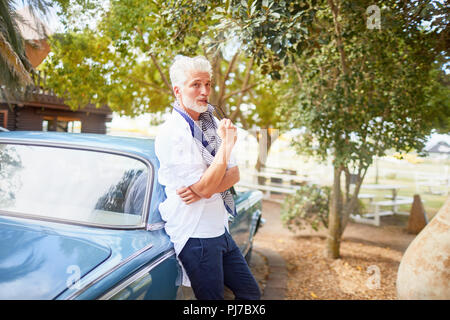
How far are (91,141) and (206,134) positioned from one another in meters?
0.90

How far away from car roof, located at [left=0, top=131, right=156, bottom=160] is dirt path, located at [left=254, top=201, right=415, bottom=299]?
256 cm

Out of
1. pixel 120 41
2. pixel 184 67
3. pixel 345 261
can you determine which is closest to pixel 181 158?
pixel 184 67

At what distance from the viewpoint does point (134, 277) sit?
1.54 metres

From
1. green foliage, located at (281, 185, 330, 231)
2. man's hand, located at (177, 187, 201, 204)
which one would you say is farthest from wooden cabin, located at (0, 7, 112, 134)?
green foliage, located at (281, 185, 330, 231)

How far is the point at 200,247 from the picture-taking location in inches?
66.9

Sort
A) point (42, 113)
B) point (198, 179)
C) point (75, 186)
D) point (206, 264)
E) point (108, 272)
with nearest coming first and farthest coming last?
point (108, 272)
point (198, 179)
point (206, 264)
point (75, 186)
point (42, 113)

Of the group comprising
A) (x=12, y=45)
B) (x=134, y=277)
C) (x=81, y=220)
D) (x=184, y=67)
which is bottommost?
(x=134, y=277)

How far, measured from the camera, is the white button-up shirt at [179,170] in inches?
63.4

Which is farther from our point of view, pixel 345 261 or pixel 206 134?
pixel 345 261

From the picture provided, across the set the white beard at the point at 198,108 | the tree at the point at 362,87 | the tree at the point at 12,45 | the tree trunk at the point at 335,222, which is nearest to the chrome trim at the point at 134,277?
the white beard at the point at 198,108

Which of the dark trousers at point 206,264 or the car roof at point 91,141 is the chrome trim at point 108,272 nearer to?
the dark trousers at point 206,264

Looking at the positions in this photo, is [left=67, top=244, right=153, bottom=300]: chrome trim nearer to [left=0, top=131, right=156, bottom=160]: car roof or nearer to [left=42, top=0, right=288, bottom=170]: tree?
[left=0, top=131, right=156, bottom=160]: car roof

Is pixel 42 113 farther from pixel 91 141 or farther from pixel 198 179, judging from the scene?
pixel 198 179

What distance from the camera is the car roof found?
7.06 ft
